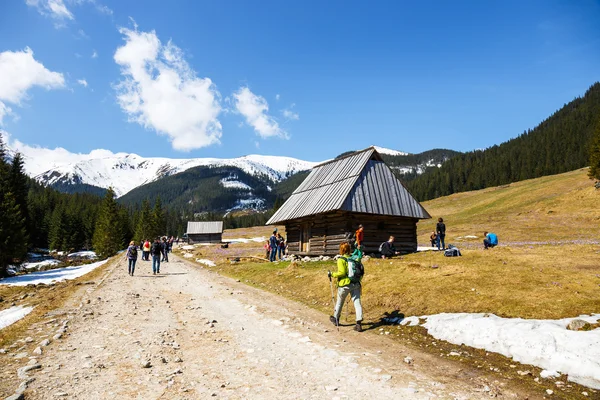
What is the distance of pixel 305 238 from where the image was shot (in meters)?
28.9

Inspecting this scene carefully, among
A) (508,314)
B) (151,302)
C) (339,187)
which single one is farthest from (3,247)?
(508,314)

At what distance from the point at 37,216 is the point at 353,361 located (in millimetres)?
119238

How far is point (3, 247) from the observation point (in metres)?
37.5

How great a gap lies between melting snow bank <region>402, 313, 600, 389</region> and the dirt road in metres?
1.51

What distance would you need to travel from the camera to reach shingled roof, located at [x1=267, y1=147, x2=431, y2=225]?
24.2 meters

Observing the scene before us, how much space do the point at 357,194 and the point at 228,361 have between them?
61.2ft

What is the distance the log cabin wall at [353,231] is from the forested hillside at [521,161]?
120088 mm

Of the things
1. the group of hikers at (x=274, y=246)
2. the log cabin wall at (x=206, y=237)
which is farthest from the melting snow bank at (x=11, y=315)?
the log cabin wall at (x=206, y=237)

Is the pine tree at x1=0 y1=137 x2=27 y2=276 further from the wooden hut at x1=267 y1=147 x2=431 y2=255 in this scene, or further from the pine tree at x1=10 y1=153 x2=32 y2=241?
the wooden hut at x1=267 y1=147 x2=431 y2=255

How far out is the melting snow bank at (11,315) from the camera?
1211cm

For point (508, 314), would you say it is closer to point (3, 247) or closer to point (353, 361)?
point (353, 361)

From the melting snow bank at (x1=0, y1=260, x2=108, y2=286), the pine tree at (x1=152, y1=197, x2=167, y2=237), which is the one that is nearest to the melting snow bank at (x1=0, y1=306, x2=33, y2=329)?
the melting snow bank at (x1=0, y1=260, x2=108, y2=286)

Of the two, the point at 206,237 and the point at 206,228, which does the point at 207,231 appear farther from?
the point at 206,237

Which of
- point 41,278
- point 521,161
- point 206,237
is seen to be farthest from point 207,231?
point 521,161
